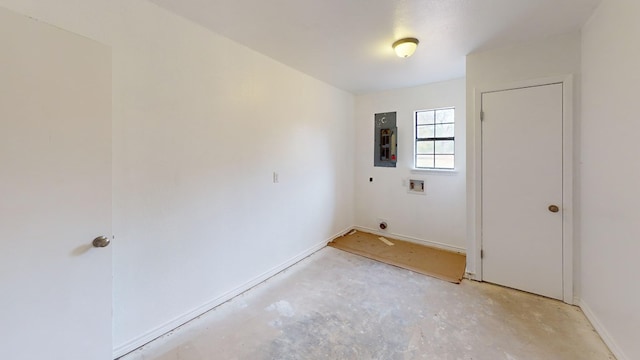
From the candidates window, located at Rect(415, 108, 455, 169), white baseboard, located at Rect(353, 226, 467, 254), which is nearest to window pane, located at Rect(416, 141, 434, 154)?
window, located at Rect(415, 108, 455, 169)

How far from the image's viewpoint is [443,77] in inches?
140

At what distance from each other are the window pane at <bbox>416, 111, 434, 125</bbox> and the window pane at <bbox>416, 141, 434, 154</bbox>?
1.02ft

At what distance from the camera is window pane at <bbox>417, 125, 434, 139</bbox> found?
396cm

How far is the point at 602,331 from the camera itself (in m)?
1.94

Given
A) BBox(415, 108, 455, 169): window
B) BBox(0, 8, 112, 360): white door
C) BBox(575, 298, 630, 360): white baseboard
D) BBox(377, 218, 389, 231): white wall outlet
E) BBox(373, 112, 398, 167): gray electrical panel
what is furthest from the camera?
BBox(377, 218, 389, 231): white wall outlet

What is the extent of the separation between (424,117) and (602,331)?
3.00 meters

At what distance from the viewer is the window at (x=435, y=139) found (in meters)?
3.81

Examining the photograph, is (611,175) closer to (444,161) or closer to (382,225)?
(444,161)

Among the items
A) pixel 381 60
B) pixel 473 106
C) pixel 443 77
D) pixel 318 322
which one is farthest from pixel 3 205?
pixel 443 77

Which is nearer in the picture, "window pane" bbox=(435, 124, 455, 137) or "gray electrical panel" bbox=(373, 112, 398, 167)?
"window pane" bbox=(435, 124, 455, 137)

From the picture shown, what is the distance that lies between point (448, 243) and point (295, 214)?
7.57 ft

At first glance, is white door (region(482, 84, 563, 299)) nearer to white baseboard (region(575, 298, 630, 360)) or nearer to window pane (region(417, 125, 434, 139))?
white baseboard (region(575, 298, 630, 360))

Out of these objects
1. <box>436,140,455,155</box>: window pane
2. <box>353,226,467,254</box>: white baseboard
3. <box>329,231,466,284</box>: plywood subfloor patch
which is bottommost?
<box>329,231,466,284</box>: plywood subfloor patch

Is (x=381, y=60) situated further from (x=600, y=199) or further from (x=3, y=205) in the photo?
(x=3, y=205)
